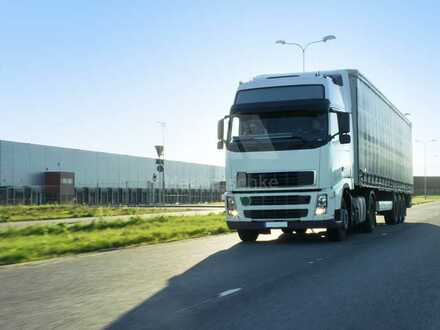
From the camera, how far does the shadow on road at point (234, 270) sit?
21.6 ft

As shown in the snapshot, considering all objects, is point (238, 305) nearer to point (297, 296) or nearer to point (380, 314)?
point (297, 296)

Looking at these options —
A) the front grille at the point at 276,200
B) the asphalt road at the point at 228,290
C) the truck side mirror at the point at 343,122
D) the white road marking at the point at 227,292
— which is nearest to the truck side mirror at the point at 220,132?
the front grille at the point at 276,200

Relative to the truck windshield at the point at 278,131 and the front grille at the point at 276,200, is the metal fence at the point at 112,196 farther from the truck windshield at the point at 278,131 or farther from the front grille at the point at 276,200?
the front grille at the point at 276,200

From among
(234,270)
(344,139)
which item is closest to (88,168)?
(344,139)

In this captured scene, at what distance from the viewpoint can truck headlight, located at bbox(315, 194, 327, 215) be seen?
14.4 m

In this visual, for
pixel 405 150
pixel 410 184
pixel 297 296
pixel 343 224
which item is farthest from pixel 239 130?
pixel 410 184

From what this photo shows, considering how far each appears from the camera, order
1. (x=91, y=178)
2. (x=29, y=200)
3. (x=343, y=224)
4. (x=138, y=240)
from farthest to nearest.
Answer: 1. (x=91, y=178)
2. (x=29, y=200)
3. (x=138, y=240)
4. (x=343, y=224)

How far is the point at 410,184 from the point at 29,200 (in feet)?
115

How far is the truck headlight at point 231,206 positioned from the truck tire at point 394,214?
35.7 feet

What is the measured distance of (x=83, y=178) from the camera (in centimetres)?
6881

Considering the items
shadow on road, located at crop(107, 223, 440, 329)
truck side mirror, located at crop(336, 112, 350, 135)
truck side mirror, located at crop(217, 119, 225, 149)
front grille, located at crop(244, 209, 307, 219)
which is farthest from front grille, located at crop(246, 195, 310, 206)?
truck side mirror, located at crop(336, 112, 350, 135)

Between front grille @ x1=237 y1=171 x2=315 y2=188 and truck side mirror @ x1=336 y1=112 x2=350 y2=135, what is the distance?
1.39 m

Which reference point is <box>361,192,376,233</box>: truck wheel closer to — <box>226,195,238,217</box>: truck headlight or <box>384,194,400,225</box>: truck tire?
<box>384,194,400,225</box>: truck tire

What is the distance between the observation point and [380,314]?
6492mm
